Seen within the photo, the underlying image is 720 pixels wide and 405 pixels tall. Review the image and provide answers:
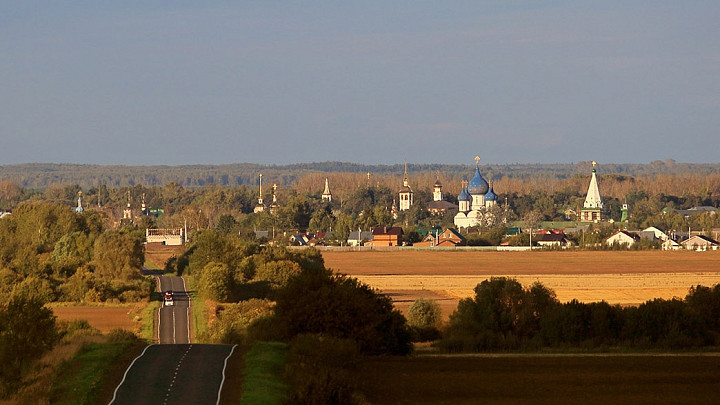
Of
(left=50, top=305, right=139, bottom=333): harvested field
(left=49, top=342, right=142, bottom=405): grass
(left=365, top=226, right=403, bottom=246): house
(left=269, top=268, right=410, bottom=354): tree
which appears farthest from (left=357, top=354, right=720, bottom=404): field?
(left=365, top=226, right=403, bottom=246): house

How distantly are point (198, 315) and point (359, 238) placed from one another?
77.1m

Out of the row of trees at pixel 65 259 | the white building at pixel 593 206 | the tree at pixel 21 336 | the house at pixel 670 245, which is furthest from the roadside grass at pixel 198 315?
the white building at pixel 593 206

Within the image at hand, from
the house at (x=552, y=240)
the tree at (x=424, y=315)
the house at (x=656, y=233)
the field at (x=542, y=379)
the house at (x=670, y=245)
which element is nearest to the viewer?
the field at (x=542, y=379)

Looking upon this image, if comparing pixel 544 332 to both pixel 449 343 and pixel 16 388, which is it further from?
pixel 16 388

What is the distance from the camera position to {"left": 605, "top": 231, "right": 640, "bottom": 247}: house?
372ft

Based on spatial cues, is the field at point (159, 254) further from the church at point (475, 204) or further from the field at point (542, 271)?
the church at point (475, 204)

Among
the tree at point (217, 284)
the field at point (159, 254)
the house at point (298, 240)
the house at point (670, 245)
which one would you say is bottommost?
the tree at point (217, 284)

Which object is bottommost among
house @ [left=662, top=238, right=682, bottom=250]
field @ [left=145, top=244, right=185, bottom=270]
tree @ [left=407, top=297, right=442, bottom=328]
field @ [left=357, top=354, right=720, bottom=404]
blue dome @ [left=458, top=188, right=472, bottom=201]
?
field @ [left=357, top=354, right=720, bottom=404]

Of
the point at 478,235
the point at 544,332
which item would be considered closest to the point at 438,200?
the point at 478,235

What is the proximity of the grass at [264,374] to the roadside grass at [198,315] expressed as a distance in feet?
38.8

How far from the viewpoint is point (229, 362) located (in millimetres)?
30266

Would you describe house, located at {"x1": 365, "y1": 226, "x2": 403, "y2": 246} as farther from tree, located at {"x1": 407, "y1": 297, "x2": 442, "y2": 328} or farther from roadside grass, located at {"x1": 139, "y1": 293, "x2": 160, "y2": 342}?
tree, located at {"x1": 407, "y1": 297, "x2": 442, "y2": 328}

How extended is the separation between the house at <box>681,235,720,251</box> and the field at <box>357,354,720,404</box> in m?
79.2

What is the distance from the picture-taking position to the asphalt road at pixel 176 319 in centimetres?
4500
